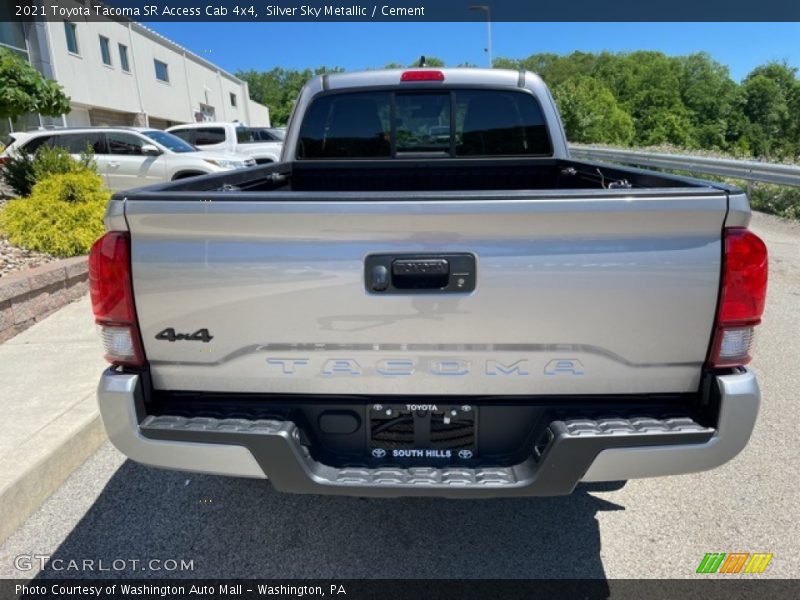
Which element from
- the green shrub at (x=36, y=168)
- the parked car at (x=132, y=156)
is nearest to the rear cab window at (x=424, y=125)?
the green shrub at (x=36, y=168)

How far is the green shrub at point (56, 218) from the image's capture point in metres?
6.32

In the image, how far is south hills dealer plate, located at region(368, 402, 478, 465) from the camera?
2.04 meters

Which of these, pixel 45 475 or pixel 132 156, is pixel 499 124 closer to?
pixel 45 475

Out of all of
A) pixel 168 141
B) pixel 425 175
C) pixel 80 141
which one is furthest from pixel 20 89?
pixel 425 175

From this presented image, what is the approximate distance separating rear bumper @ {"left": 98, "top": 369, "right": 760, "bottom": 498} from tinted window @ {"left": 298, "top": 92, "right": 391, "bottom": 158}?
2.57 m

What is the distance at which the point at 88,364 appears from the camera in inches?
168

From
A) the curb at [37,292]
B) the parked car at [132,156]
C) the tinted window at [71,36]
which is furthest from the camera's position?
the tinted window at [71,36]

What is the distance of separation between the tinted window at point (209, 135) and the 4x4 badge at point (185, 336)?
54.8ft

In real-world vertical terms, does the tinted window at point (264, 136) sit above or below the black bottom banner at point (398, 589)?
above

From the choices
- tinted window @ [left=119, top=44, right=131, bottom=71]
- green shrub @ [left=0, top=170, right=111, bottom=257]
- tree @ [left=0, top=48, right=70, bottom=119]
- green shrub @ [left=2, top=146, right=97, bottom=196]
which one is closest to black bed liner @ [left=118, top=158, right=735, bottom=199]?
green shrub @ [left=0, top=170, right=111, bottom=257]

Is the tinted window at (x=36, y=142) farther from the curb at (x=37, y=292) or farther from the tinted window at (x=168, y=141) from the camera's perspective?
the curb at (x=37, y=292)

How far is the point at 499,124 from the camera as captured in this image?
13.2 ft

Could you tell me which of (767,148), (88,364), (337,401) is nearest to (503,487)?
(337,401)

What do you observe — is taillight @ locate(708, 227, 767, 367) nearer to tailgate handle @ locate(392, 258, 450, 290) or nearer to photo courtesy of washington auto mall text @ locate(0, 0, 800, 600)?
photo courtesy of washington auto mall text @ locate(0, 0, 800, 600)
